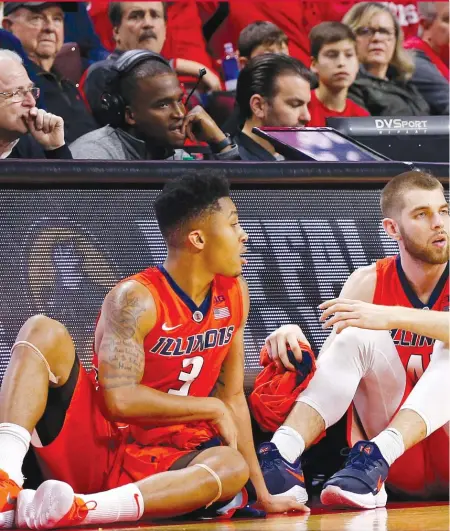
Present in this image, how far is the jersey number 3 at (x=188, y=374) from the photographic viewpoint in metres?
3.62

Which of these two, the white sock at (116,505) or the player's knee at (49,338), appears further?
the player's knee at (49,338)

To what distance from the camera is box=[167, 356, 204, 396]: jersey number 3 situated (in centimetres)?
362

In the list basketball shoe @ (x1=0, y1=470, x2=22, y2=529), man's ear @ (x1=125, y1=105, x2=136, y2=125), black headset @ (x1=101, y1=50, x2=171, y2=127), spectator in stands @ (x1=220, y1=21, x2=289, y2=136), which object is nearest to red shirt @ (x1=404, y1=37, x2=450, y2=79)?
spectator in stands @ (x1=220, y1=21, x2=289, y2=136)

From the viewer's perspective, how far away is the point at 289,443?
379cm

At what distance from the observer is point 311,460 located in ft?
13.4

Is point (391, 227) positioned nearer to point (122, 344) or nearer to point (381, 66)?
point (122, 344)

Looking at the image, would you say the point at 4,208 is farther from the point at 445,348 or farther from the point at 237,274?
the point at 445,348

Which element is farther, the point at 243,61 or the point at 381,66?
the point at 381,66

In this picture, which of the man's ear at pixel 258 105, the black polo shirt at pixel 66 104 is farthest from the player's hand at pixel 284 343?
the black polo shirt at pixel 66 104

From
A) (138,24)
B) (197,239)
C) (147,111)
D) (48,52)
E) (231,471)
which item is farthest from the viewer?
(138,24)

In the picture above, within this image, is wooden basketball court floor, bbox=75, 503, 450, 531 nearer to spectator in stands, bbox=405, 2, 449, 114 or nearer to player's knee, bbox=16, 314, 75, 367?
player's knee, bbox=16, 314, 75, 367

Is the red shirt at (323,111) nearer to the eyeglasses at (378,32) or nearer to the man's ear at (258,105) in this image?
the eyeglasses at (378,32)

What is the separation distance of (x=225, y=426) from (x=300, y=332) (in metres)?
0.57

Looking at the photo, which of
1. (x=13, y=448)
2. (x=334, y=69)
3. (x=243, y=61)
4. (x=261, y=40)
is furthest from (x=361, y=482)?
(x=243, y=61)
